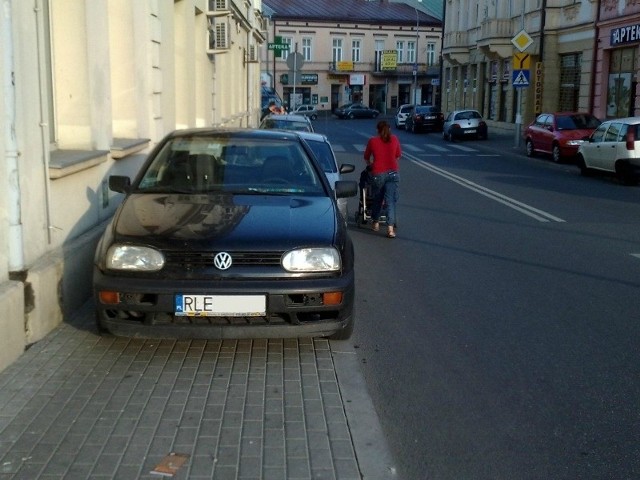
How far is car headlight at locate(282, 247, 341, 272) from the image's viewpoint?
5.52 m

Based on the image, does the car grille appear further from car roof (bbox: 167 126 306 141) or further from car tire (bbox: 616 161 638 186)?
car tire (bbox: 616 161 638 186)

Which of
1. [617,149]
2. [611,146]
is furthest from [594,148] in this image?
[617,149]

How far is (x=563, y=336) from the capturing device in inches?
253

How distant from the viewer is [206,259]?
5457mm

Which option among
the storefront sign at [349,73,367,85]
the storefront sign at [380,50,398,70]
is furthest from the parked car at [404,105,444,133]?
the storefront sign at [380,50,398,70]

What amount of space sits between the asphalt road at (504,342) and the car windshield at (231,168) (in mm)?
1358

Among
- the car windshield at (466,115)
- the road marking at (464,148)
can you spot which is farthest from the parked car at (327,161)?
the car windshield at (466,115)

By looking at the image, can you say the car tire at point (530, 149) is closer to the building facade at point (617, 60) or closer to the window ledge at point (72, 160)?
the building facade at point (617, 60)

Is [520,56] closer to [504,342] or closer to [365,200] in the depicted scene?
[365,200]

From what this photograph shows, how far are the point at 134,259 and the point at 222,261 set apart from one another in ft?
2.04

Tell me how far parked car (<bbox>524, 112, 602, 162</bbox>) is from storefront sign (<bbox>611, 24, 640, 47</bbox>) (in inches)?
156

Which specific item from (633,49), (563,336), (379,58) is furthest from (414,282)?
(379,58)

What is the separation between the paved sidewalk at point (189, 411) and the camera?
404cm

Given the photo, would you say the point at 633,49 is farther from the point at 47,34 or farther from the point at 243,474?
the point at 243,474
